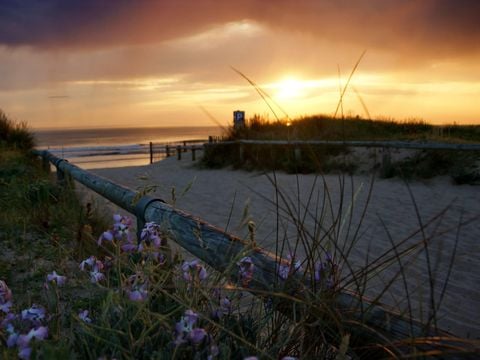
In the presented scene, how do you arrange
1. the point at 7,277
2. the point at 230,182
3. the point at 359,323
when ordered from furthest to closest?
the point at 230,182 < the point at 7,277 < the point at 359,323

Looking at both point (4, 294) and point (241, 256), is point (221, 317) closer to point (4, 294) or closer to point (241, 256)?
point (241, 256)

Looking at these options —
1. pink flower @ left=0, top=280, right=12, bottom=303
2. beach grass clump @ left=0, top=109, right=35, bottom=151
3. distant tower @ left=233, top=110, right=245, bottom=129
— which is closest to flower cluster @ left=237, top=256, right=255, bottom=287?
pink flower @ left=0, top=280, right=12, bottom=303

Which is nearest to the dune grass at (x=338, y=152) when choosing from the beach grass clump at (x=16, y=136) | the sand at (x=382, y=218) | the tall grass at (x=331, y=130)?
the tall grass at (x=331, y=130)

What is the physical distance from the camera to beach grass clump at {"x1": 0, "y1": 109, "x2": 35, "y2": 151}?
12747 millimetres

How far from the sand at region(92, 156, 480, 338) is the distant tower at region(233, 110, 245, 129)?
3.09 meters

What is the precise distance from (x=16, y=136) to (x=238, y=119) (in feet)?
29.3

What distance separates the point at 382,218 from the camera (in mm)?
7848

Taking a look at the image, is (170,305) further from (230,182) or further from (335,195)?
(230,182)

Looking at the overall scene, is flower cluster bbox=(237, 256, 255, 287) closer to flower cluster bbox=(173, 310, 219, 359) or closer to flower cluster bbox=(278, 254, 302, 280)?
flower cluster bbox=(278, 254, 302, 280)

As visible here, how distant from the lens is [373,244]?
6.29 m

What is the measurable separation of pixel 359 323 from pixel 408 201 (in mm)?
8356

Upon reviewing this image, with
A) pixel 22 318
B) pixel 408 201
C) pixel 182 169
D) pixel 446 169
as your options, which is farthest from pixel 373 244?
pixel 182 169

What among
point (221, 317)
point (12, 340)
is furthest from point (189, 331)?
point (12, 340)

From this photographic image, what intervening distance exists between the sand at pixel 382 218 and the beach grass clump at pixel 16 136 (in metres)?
3.13
